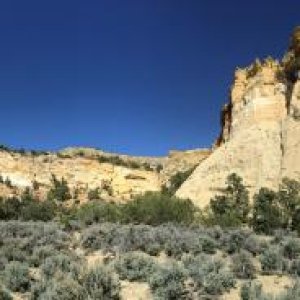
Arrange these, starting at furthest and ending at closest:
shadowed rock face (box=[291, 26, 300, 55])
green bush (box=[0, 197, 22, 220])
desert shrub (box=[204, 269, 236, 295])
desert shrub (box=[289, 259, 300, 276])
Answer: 1. shadowed rock face (box=[291, 26, 300, 55])
2. green bush (box=[0, 197, 22, 220])
3. desert shrub (box=[289, 259, 300, 276])
4. desert shrub (box=[204, 269, 236, 295])

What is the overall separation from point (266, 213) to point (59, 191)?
104 ft

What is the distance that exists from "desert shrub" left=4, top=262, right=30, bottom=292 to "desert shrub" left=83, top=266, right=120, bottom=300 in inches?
61.0

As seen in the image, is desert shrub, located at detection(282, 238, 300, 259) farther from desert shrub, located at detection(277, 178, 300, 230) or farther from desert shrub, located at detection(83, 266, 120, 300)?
desert shrub, located at detection(277, 178, 300, 230)

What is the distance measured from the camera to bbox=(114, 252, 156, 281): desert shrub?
1566 centimetres

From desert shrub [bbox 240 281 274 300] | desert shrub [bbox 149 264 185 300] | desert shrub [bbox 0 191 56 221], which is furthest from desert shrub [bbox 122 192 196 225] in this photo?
desert shrub [bbox 240 281 274 300]

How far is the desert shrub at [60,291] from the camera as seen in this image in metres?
13.1

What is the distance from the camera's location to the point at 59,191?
62312mm

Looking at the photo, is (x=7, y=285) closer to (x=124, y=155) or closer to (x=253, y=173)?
(x=253, y=173)

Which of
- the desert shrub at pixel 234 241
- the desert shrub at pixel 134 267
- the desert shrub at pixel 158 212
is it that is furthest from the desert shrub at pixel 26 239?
the desert shrub at pixel 158 212

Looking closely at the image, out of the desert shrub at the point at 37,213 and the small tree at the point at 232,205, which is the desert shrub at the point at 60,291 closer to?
the small tree at the point at 232,205

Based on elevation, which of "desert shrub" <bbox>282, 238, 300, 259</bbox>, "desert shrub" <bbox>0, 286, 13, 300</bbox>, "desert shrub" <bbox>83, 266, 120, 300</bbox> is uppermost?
"desert shrub" <bbox>282, 238, 300, 259</bbox>

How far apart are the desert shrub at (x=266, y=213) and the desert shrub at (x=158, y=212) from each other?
371 cm

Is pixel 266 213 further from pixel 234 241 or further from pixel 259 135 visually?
pixel 259 135

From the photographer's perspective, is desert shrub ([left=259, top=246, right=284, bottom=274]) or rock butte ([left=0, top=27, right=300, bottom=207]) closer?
desert shrub ([left=259, top=246, right=284, bottom=274])
